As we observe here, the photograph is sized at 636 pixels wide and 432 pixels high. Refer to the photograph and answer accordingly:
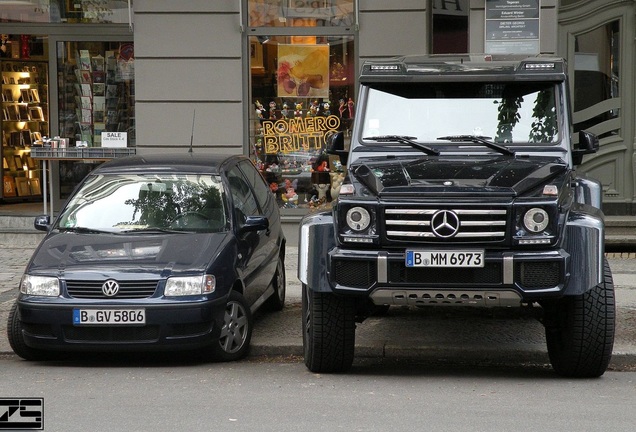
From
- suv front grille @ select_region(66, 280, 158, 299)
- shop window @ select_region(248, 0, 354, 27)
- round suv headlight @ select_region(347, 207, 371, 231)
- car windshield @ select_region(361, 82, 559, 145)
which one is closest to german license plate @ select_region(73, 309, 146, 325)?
suv front grille @ select_region(66, 280, 158, 299)

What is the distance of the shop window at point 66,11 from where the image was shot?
1559cm

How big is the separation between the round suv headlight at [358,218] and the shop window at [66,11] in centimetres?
908

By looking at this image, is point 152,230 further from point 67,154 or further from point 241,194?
point 67,154

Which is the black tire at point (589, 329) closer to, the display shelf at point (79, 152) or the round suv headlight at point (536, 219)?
the round suv headlight at point (536, 219)

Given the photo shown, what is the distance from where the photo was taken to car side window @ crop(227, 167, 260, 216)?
30.5 ft

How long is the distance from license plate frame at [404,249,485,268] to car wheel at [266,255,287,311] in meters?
3.01

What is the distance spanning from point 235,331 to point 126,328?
885 mm

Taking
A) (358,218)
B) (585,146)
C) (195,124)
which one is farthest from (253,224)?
(195,124)

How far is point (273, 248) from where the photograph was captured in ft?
32.7

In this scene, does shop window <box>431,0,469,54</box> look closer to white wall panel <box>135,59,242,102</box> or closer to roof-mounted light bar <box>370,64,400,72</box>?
white wall panel <box>135,59,242,102</box>

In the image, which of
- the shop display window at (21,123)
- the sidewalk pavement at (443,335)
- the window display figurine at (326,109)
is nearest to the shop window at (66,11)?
the shop display window at (21,123)

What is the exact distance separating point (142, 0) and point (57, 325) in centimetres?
736

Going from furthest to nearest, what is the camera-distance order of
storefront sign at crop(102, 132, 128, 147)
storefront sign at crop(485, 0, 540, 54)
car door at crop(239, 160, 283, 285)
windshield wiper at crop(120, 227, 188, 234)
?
storefront sign at crop(102, 132, 128, 147)
storefront sign at crop(485, 0, 540, 54)
car door at crop(239, 160, 283, 285)
windshield wiper at crop(120, 227, 188, 234)

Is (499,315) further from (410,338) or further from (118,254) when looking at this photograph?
(118,254)
